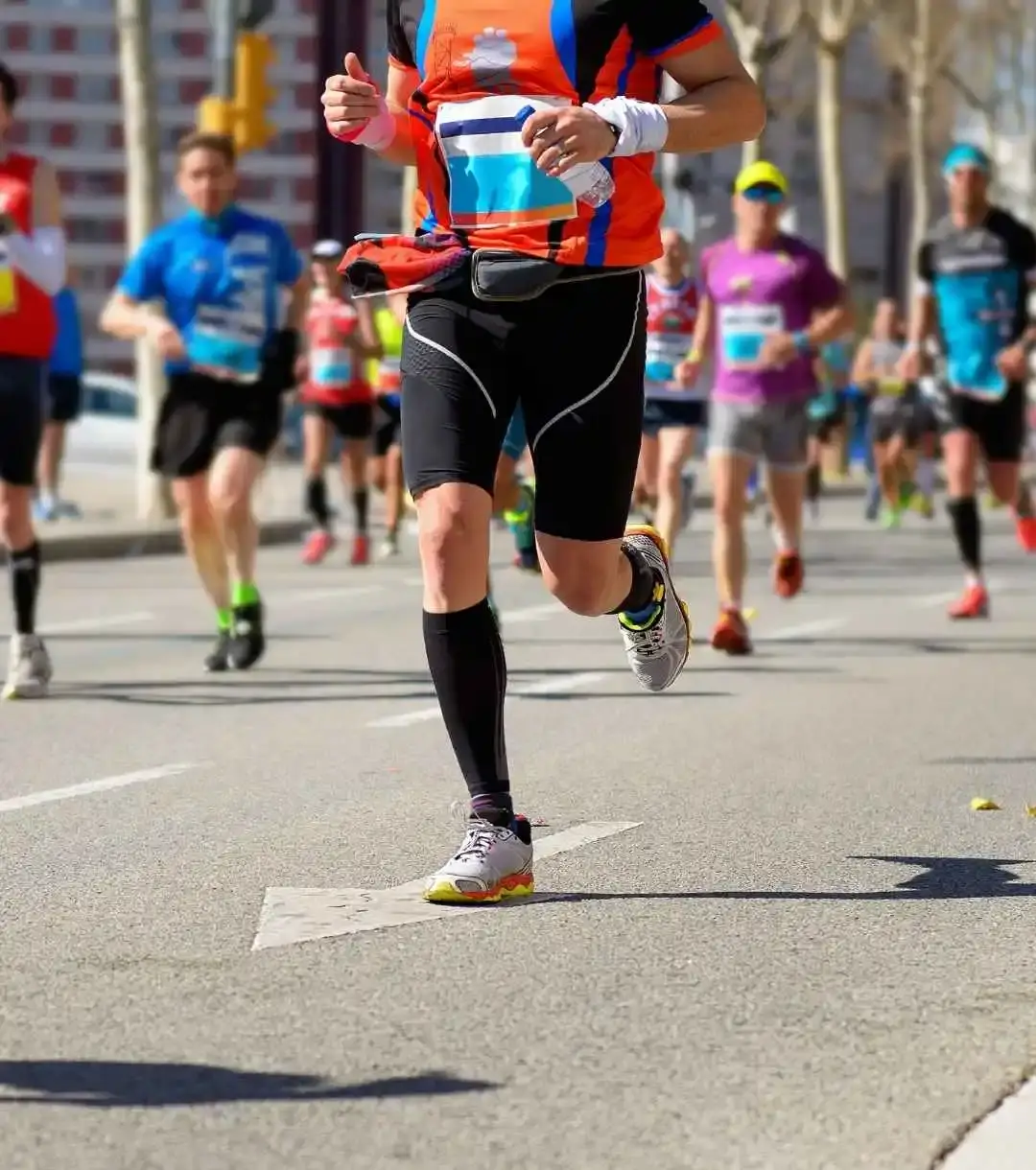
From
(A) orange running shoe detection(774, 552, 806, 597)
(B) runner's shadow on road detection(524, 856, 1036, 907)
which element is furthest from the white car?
(B) runner's shadow on road detection(524, 856, 1036, 907)

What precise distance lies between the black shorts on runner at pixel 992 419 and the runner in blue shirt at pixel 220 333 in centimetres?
396

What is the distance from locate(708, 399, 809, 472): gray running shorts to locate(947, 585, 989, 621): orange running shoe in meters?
2.00

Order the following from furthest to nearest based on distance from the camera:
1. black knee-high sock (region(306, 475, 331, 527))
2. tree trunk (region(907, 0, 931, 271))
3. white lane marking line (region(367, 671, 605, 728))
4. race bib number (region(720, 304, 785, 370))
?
1. tree trunk (region(907, 0, 931, 271))
2. black knee-high sock (region(306, 475, 331, 527))
3. race bib number (region(720, 304, 785, 370))
4. white lane marking line (region(367, 671, 605, 728))

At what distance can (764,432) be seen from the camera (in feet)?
41.0

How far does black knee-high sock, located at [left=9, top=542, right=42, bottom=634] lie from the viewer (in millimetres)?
10539

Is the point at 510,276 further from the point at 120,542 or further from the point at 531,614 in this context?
the point at 120,542

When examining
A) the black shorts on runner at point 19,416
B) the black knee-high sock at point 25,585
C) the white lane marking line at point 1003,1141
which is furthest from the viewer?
the black knee-high sock at point 25,585

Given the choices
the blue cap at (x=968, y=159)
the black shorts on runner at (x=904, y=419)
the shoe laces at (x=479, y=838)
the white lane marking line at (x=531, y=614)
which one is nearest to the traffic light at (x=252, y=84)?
the black shorts on runner at (x=904, y=419)

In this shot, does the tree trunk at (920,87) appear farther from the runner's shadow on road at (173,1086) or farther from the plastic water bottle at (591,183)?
the runner's shadow on road at (173,1086)

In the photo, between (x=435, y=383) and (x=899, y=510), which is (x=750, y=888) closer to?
(x=435, y=383)

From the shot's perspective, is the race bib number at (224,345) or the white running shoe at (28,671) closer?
the white running shoe at (28,671)

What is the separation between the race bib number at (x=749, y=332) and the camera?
12.5 metres

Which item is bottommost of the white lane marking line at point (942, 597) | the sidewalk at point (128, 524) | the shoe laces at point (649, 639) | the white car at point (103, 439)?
the white car at point (103, 439)

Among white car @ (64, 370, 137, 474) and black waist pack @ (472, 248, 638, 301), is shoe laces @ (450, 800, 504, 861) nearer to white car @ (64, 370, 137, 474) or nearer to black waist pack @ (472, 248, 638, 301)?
black waist pack @ (472, 248, 638, 301)
